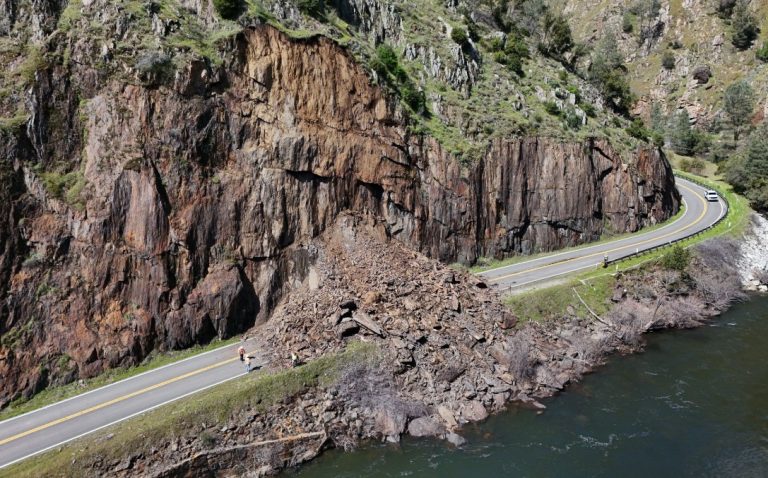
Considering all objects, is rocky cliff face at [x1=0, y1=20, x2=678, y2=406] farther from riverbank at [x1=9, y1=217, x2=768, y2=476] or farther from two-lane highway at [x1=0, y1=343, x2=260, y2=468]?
riverbank at [x1=9, y1=217, x2=768, y2=476]

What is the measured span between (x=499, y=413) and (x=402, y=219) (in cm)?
1743

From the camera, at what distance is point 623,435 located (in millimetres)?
27219

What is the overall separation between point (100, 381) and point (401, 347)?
17160mm

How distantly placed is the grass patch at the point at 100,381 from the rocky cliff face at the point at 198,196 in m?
0.49

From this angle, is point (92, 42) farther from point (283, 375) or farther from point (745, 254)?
point (745, 254)

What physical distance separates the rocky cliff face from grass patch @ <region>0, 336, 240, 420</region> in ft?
1.60

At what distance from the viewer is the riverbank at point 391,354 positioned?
25.1m

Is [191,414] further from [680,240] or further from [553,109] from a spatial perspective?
[680,240]

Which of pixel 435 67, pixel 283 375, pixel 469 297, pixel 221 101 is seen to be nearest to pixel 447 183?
pixel 469 297

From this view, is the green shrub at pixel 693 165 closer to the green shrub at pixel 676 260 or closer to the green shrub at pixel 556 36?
the green shrub at pixel 556 36

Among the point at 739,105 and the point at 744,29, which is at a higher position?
the point at 744,29

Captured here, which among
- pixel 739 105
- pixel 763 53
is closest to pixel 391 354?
pixel 739 105

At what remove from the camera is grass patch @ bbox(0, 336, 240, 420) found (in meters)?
26.0

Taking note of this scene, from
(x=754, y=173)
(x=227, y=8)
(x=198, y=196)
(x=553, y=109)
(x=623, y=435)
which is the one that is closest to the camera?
(x=623, y=435)
